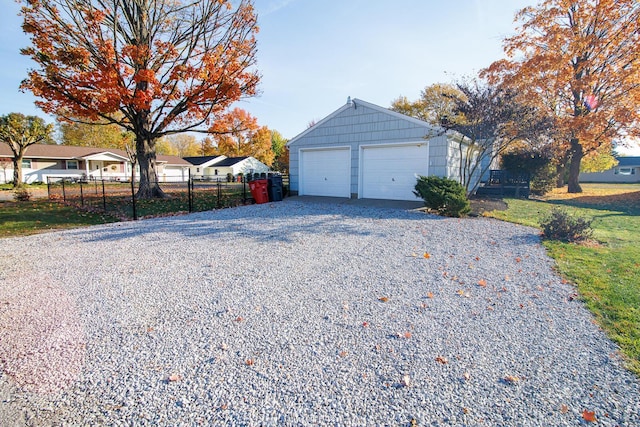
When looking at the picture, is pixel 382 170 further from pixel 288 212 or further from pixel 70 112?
pixel 70 112

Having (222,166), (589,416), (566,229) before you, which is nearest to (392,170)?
(566,229)

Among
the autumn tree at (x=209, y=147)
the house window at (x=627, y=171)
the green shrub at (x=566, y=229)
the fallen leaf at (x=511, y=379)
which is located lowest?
the fallen leaf at (x=511, y=379)

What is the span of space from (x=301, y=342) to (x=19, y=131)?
Result: 29913 mm

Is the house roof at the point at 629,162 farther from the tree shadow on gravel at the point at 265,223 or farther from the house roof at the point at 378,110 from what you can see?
the tree shadow on gravel at the point at 265,223

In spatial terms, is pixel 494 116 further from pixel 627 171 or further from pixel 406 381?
pixel 627 171

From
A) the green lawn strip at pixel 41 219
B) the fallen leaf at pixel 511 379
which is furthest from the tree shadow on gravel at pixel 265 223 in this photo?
the fallen leaf at pixel 511 379

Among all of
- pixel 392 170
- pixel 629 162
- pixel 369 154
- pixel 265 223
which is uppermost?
pixel 629 162

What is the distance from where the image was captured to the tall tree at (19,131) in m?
22.1

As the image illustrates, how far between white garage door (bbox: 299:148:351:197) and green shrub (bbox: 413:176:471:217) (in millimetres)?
4114

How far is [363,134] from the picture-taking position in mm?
12469

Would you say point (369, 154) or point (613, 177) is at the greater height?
point (369, 154)

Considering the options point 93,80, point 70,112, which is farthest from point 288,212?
point 70,112

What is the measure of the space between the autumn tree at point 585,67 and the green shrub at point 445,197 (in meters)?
8.40

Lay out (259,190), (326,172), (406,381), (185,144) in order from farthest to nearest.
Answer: (185,144)
(326,172)
(259,190)
(406,381)
